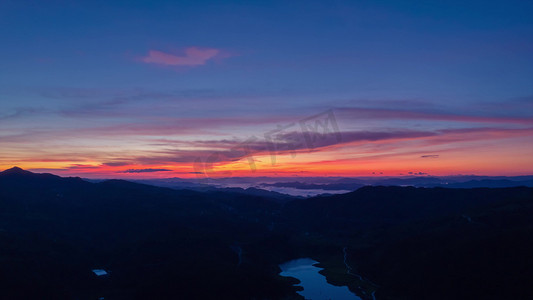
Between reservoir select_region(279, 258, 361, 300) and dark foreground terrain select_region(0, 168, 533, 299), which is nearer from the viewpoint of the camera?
dark foreground terrain select_region(0, 168, 533, 299)

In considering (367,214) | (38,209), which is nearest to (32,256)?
(38,209)

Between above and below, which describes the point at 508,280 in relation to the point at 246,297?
above

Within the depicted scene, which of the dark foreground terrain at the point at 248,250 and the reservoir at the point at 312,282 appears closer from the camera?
the dark foreground terrain at the point at 248,250

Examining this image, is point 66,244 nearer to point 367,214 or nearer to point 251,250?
point 251,250

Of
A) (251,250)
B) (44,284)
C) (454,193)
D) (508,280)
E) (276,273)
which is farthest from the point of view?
(454,193)

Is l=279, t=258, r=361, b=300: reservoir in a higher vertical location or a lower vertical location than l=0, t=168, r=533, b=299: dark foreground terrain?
lower

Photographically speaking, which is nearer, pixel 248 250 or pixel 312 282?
pixel 312 282

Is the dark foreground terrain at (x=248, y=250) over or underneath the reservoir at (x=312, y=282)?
over

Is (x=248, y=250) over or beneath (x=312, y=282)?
over
